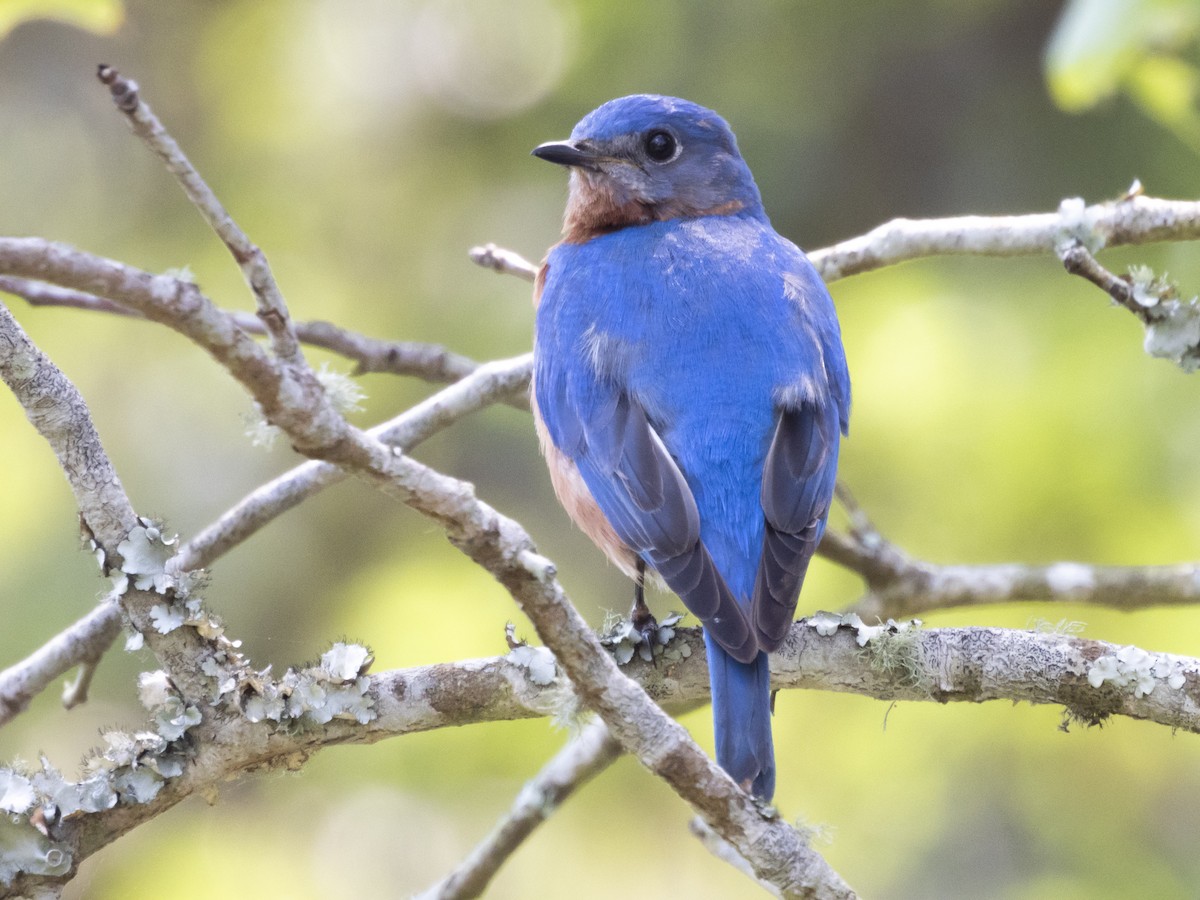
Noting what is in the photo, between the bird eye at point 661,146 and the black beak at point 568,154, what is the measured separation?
0.21m

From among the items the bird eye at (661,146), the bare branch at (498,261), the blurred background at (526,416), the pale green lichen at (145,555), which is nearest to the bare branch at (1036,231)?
the blurred background at (526,416)

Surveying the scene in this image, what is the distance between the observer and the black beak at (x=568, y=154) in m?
4.73

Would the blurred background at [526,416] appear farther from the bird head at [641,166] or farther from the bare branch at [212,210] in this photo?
the bare branch at [212,210]

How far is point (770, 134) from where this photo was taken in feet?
21.2

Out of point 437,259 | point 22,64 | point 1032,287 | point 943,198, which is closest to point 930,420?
point 1032,287

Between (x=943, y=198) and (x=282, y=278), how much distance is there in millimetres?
3179

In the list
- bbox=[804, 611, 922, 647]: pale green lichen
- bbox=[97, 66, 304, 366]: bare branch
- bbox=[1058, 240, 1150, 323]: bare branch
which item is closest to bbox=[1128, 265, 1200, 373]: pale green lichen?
bbox=[1058, 240, 1150, 323]: bare branch

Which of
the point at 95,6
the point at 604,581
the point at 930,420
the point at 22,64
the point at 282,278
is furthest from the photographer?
the point at 22,64

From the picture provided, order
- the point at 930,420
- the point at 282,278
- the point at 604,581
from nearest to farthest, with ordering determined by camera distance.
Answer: the point at 930,420, the point at 604,581, the point at 282,278

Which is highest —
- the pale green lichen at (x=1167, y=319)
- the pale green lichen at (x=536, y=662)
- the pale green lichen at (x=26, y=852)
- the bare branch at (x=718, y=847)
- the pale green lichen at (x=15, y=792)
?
the pale green lichen at (x=1167, y=319)

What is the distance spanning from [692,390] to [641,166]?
123 centimetres

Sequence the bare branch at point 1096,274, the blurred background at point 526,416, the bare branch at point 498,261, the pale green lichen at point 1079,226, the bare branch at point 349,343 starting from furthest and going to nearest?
1. the blurred background at point 526,416
2. the bare branch at point 498,261
3. the bare branch at point 349,343
4. the pale green lichen at point 1079,226
5. the bare branch at point 1096,274

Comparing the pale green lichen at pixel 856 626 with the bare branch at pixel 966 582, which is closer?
the pale green lichen at pixel 856 626

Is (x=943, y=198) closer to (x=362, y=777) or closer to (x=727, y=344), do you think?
(x=727, y=344)
